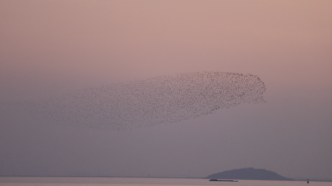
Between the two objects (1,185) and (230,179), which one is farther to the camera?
(230,179)

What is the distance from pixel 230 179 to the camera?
88.1 meters

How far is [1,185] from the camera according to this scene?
5291cm

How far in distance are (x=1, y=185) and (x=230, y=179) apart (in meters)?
44.1

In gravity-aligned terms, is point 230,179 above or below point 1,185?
above
